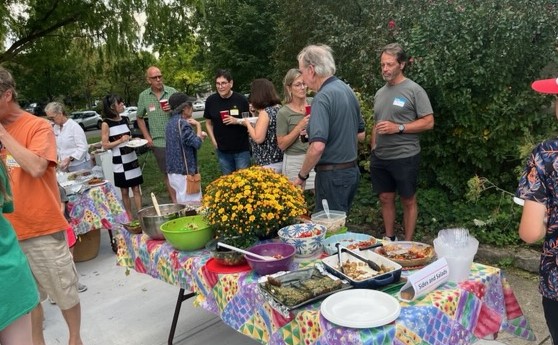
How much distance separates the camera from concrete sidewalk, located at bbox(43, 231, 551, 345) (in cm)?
319

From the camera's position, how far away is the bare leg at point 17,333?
182 centimetres

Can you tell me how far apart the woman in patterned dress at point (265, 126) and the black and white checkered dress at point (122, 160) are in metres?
1.90

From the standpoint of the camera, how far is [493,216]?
14.0 feet

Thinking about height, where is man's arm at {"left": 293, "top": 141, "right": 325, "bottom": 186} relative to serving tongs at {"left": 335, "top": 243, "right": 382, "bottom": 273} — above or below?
above

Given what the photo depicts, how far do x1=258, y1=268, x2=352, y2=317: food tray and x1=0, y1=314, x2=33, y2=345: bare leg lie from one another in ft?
3.17

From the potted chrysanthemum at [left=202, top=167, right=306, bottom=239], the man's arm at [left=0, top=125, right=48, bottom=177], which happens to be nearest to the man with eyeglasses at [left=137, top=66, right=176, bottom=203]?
the man's arm at [left=0, top=125, right=48, bottom=177]

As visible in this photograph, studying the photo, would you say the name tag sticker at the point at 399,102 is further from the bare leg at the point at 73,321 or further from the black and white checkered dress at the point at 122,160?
the black and white checkered dress at the point at 122,160

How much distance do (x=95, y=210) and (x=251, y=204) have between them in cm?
293

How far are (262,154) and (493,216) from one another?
7.34 feet

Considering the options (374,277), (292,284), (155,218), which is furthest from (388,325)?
(155,218)

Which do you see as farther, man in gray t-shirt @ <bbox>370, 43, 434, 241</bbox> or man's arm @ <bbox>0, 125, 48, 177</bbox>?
man in gray t-shirt @ <bbox>370, 43, 434, 241</bbox>

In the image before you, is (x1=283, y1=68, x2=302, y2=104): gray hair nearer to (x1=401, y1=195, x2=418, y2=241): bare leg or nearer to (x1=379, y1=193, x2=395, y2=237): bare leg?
(x1=379, y1=193, x2=395, y2=237): bare leg

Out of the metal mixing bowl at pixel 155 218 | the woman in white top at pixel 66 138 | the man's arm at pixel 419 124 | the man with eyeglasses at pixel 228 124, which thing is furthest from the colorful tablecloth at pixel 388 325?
the woman in white top at pixel 66 138

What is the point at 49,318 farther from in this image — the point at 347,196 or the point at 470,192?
the point at 470,192
